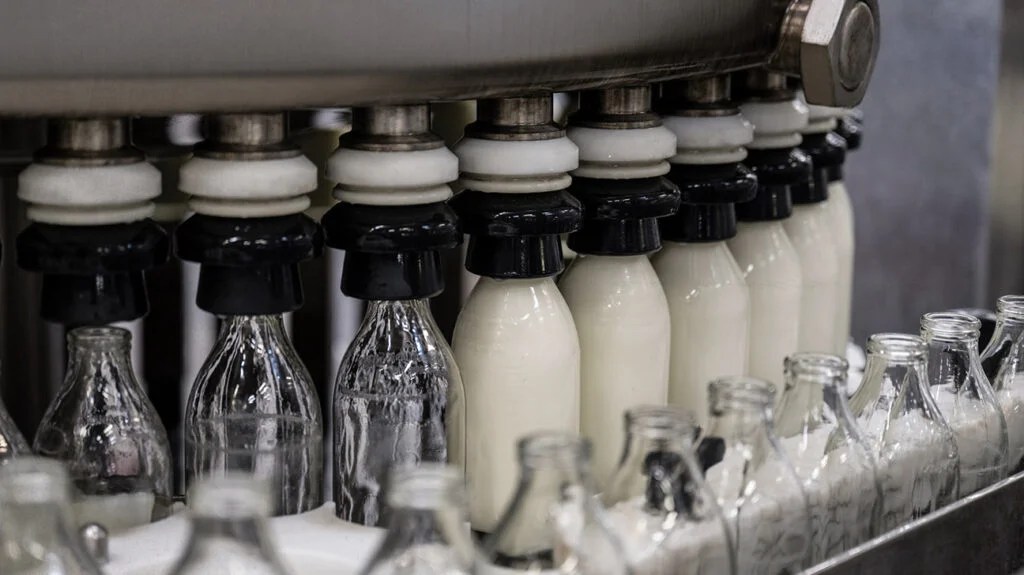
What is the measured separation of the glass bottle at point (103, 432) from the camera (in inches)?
34.0

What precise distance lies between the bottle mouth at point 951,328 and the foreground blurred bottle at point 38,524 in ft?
1.97

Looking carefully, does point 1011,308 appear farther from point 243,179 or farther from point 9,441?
point 9,441

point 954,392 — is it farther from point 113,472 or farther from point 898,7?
point 898,7

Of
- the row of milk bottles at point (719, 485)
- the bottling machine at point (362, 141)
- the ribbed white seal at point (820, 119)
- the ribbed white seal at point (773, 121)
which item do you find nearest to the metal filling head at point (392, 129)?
the bottling machine at point (362, 141)

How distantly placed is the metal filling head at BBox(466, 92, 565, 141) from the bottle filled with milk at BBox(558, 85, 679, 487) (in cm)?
6

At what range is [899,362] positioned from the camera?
91cm

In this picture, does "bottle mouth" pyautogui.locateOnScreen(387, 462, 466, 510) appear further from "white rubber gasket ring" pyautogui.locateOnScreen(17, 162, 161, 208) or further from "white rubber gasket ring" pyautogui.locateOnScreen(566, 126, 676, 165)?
"white rubber gasket ring" pyautogui.locateOnScreen(566, 126, 676, 165)

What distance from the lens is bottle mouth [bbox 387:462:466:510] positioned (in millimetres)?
600

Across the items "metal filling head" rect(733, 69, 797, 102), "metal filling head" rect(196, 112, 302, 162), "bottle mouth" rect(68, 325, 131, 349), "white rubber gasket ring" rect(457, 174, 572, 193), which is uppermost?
"metal filling head" rect(733, 69, 797, 102)

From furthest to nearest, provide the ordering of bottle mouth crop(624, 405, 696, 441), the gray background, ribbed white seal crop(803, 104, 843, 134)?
the gray background < ribbed white seal crop(803, 104, 843, 134) < bottle mouth crop(624, 405, 696, 441)

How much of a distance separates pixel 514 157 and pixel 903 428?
309 millimetres

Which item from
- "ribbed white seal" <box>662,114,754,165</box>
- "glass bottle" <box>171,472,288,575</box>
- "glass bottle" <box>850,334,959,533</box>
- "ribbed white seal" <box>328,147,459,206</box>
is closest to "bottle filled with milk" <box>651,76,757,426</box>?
"ribbed white seal" <box>662,114,754,165</box>

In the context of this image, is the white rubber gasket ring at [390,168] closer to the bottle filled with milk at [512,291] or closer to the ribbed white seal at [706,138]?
the bottle filled with milk at [512,291]

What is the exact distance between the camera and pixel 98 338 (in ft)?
2.83
